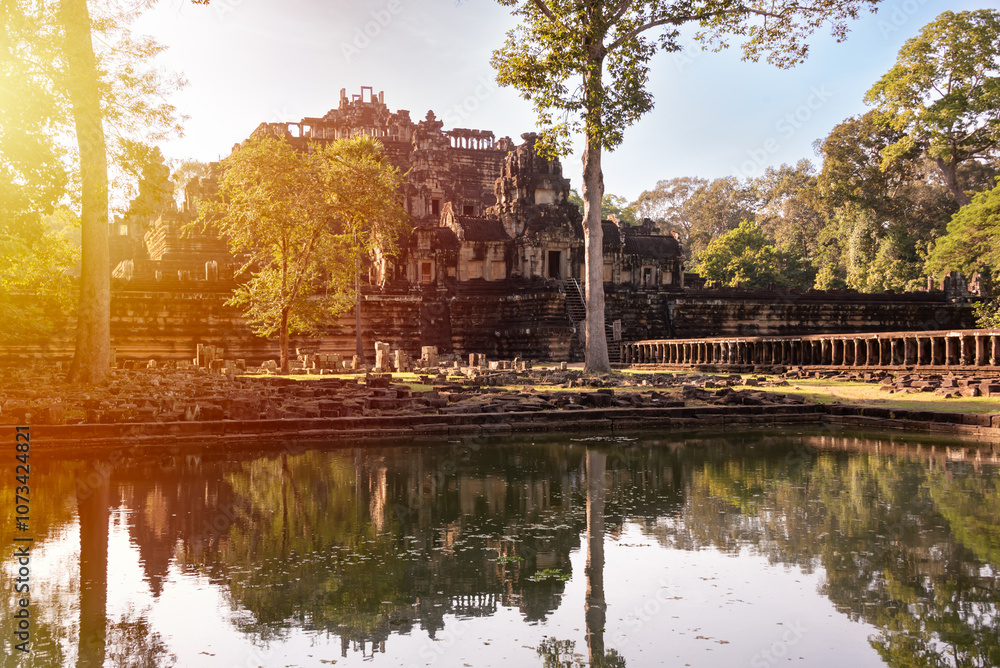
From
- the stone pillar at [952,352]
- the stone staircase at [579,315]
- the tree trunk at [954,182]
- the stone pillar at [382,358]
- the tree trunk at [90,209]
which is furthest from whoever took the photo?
the tree trunk at [954,182]

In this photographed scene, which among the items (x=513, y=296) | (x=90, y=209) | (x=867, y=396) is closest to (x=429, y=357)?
(x=513, y=296)

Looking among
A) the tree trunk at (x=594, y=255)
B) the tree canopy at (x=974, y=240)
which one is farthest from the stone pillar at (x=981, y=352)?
the tree trunk at (x=594, y=255)

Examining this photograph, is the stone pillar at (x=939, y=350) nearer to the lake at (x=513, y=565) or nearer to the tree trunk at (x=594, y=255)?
the tree trunk at (x=594, y=255)

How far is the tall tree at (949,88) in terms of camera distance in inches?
1369

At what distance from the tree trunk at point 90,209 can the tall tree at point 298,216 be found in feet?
21.3

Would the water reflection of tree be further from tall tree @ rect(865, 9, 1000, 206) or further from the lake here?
tall tree @ rect(865, 9, 1000, 206)

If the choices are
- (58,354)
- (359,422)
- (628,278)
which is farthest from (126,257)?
(359,422)

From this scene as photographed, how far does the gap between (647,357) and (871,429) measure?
19927 millimetres

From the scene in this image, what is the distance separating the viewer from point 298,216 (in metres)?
22.5

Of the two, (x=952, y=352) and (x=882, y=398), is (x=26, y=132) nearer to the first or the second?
(x=882, y=398)

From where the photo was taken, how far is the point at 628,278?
38312 mm

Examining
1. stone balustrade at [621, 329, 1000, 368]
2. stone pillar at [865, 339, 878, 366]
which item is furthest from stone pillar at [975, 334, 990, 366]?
stone pillar at [865, 339, 878, 366]

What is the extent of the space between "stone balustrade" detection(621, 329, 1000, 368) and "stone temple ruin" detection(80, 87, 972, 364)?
5.24 meters

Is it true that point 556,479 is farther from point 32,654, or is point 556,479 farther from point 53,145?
point 53,145
